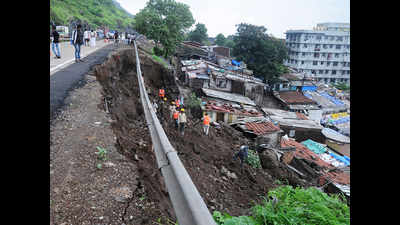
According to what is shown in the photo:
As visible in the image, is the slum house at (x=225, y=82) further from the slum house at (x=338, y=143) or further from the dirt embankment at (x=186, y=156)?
the slum house at (x=338, y=143)

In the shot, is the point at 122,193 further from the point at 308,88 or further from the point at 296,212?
the point at 308,88

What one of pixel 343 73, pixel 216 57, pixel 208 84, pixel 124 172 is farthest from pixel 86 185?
pixel 343 73

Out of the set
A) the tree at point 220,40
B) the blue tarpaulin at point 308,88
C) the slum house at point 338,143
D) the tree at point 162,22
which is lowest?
the slum house at point 338,143

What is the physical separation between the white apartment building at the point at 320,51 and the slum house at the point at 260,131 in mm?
41427

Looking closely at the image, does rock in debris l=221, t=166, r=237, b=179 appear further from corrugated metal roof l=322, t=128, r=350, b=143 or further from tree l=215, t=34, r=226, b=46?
tree l=215, t=34, r=226, b=46

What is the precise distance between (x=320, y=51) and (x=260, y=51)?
2870 cm

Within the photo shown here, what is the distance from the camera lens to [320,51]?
56344 millimetres

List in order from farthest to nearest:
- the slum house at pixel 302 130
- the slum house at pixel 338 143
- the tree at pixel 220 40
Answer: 1. the tree at pixel 220 40
2. the slum house at pixel 302 130
3. the slum house at pixel 338 143

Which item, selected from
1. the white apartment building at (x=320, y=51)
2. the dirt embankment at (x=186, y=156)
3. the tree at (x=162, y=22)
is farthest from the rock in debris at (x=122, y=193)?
the white apartment building at (x=320, y=51)

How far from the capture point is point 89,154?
328 centimetres

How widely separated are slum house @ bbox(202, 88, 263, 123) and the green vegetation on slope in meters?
15.6

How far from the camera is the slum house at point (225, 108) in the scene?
63.1ft

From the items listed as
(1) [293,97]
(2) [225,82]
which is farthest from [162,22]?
(1) [293,97]
